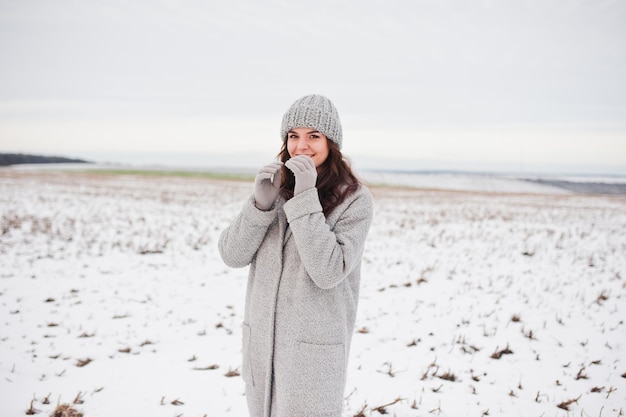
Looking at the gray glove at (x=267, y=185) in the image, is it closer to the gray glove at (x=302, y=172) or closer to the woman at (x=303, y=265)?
the woman at (x=303, y=265)

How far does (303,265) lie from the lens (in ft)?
6.30

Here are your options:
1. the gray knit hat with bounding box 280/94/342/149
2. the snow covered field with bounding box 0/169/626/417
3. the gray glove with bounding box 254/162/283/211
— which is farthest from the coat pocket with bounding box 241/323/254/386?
the snow covered field with bounding box 0/169/626/417

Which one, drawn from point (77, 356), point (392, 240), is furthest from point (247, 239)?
point (392, 240)

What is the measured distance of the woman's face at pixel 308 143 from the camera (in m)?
1.99

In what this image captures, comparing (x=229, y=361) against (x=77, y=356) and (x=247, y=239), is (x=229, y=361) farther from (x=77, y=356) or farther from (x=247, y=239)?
(x=247, y=239)

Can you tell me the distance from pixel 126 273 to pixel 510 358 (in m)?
6.63

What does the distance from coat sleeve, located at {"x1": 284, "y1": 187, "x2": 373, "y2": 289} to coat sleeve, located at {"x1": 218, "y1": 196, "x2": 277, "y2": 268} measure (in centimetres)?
20

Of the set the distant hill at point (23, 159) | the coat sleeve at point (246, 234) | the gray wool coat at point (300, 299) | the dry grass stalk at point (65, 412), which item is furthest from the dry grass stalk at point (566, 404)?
the distant hill at point (23, 159)

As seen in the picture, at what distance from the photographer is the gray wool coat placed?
1766 millimetres

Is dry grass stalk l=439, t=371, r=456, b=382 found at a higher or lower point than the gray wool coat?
lower

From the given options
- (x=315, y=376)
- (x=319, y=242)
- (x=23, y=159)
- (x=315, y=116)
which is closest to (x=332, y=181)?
(x=315, y=116)

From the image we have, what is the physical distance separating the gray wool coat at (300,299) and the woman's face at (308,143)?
0.28m

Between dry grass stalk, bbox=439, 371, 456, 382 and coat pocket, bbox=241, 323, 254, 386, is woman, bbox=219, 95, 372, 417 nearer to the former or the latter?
coat pocket, bbox=241, 323, 254, 386

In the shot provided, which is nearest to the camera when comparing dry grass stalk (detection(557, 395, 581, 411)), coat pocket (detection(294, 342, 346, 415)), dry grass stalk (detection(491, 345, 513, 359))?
coat pocket (detection(294, 342, 346, 415))
